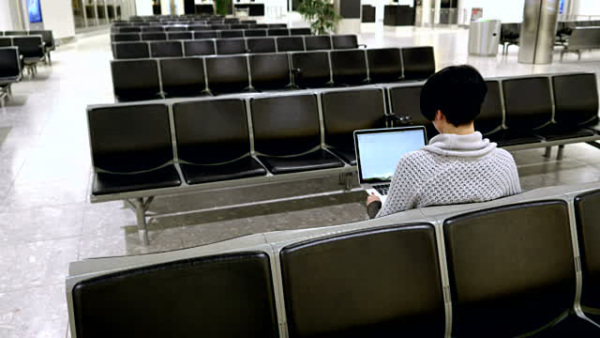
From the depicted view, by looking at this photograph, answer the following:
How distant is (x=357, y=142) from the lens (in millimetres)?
2666

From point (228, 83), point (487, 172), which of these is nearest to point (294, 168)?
point (487, 172)

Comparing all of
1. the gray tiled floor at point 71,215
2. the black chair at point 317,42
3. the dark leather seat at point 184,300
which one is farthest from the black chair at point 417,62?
the dark leather seat at point 184,300

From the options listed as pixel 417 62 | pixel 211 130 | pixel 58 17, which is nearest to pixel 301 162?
pixel 211 130

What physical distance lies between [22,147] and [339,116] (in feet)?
11.5

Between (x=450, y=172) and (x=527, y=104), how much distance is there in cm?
314

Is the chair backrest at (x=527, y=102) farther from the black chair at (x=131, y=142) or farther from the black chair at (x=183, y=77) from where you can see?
the black chair at (x=183, y=77)

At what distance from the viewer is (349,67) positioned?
6414mm

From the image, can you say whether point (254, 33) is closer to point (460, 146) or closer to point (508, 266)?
point (460, 146)

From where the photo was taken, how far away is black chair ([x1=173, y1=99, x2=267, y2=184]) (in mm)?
3658

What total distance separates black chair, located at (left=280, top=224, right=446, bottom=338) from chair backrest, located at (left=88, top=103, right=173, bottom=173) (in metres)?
2.31

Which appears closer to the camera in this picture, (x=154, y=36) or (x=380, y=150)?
(x=380, y=150)

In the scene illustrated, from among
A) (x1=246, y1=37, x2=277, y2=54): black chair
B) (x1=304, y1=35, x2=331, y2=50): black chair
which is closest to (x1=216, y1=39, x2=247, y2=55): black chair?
(x1=246, y1=37, x2=277, y2=54): black chair

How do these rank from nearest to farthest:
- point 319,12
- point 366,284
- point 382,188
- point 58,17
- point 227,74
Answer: point 366,284
point 382,188
point 227,74
point 319,12
point 58,17

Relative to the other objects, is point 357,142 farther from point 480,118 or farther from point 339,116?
point 480,118
